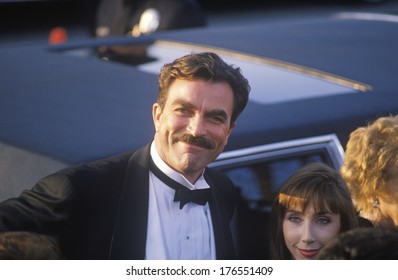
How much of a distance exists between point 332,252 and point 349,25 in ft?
7.30

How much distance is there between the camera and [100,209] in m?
2.35

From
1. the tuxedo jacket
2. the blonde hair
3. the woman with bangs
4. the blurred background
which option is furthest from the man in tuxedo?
the blurred background

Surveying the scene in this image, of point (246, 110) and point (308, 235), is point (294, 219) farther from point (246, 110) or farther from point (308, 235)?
point (246, 110)

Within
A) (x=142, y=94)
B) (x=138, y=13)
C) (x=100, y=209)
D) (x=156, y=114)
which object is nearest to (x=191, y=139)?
(x=156, y=114)

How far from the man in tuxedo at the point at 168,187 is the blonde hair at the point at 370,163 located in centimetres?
39

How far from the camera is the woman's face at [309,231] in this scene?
243 centimetres

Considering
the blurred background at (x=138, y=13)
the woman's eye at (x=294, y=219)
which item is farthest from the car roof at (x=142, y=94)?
the blurred background at (x=138, y=13)

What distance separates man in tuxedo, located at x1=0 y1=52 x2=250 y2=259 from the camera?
2.33m

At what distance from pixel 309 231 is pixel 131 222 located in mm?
412

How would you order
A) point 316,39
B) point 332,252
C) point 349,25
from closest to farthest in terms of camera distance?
point 332,252, point 316,39, point 349,25

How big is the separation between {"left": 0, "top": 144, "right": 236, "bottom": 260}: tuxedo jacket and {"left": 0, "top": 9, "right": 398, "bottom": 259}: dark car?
0.06 m
